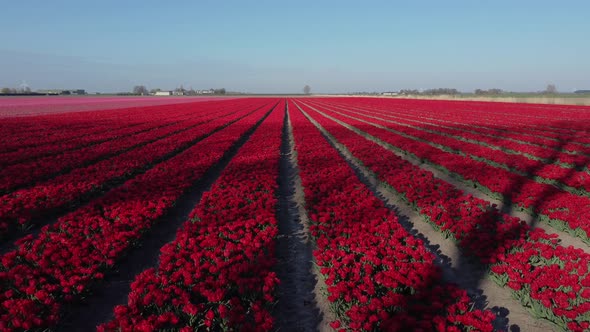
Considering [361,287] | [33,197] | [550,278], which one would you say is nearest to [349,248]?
[361,287]

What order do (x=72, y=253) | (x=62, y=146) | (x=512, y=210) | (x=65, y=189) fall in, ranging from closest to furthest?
(x=72, y=253) < (x=512, y=210) < (x=65, y=189) < (x=62, y=146)

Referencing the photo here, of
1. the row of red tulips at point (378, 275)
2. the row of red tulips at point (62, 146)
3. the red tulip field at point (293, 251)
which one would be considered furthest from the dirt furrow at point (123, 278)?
the row of red tulips at point (62, 146)

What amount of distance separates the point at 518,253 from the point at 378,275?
2.21 metres

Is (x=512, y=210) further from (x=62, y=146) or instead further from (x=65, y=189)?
(x=62, y=146)

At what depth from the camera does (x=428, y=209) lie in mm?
7004

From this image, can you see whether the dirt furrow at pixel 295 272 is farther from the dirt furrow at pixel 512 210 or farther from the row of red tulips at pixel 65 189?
the row of red tulips at pixel 65 189

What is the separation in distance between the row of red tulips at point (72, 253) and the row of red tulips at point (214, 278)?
0.76 m

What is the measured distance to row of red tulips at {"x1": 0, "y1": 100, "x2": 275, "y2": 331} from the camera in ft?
12.1

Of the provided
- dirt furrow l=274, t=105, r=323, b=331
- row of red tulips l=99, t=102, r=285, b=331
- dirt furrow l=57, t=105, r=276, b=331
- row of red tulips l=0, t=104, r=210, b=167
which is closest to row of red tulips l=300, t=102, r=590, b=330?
dirt furrow l=274, t=105, r=323, b=331

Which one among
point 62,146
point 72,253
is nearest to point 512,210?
point 72,253

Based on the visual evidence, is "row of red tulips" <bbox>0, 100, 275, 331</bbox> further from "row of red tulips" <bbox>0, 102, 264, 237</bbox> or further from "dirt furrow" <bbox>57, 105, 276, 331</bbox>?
"row of red tulips" <bbox>0, 102, 264, 237</bbox>

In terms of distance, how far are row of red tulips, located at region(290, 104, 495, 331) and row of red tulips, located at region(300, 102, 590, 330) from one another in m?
0.73

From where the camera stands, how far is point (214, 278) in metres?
4.41

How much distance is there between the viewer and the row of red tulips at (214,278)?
345cm
